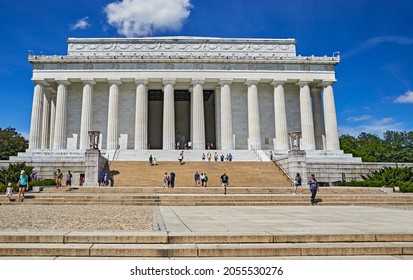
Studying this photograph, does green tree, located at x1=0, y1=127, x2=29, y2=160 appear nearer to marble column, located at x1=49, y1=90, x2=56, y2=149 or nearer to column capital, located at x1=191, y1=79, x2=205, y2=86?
marble column, located at x1=49, y1=90, x2=56, y2=149

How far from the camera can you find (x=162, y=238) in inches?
336

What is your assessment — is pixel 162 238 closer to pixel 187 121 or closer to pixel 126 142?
pixel 126 142

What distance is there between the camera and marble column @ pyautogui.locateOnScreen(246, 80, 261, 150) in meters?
56.9

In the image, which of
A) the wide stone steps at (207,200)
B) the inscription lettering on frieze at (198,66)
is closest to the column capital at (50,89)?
the inscription lettering on frieze at (198,66)

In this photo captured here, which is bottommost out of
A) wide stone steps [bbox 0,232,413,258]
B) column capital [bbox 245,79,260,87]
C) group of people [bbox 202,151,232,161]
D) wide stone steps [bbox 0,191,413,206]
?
wide stone steps [bbox 0,232,413,258]

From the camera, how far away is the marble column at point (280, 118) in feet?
188

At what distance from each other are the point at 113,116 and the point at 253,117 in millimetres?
23939

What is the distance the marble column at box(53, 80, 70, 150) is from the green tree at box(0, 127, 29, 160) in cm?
3018

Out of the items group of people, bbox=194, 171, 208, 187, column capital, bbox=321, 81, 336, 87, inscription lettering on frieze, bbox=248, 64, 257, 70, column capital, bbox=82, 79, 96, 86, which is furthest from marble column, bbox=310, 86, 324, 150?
column capital, bbox=82, 79, 96, 86

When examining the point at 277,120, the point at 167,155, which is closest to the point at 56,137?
the point at 167,155

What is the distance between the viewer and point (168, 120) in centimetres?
5684

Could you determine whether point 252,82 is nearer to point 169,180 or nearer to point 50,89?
point 169,180

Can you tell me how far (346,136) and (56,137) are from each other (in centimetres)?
9319

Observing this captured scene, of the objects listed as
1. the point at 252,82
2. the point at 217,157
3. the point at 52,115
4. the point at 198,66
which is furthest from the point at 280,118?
the point at 52,115
